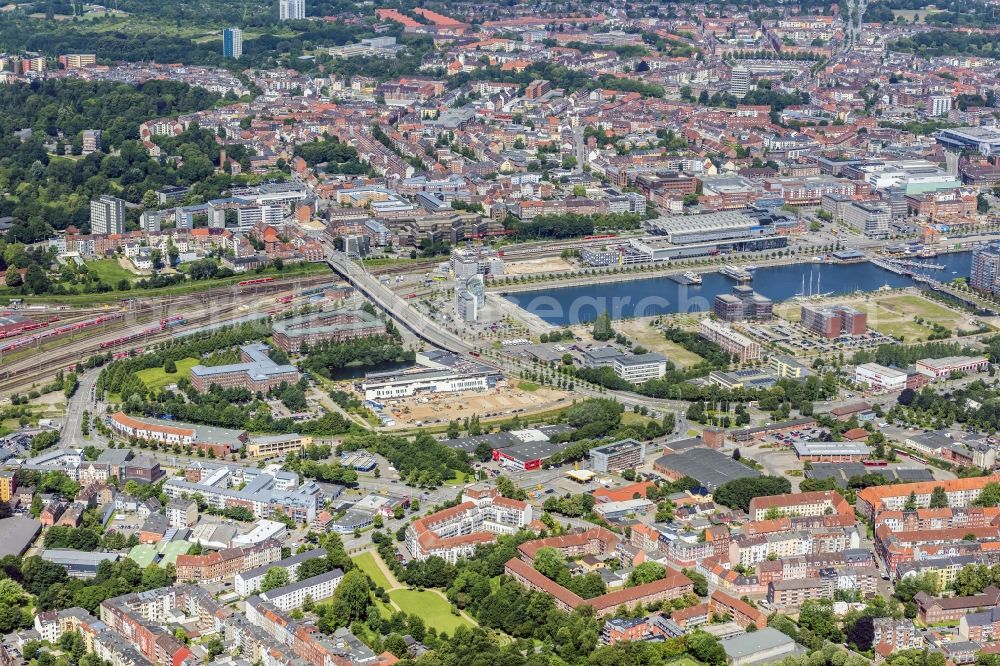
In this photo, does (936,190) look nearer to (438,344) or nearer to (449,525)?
(438,344)

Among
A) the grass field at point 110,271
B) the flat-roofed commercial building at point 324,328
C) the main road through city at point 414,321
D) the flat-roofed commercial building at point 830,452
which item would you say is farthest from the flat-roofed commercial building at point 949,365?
the grass field at point 110,271

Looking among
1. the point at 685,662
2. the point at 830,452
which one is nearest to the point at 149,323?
the point at 830,452

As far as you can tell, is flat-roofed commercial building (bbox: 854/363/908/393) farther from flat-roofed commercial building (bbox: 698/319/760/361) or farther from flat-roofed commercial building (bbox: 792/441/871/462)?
flat-roofed commercial building (bbox: 792/441/871/462)

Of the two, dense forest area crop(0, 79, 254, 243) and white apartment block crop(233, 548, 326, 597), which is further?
dense forest area crop(0, 79, 254, 243)

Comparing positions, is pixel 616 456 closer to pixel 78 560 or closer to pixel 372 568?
pixel 372 568

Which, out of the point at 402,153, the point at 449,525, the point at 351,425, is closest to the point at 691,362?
the point at 351,425

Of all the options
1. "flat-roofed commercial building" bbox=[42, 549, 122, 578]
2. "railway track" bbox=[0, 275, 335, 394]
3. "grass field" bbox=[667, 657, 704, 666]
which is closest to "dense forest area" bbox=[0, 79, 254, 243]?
"railway track" bbox=[0, 275, 335, 394]
